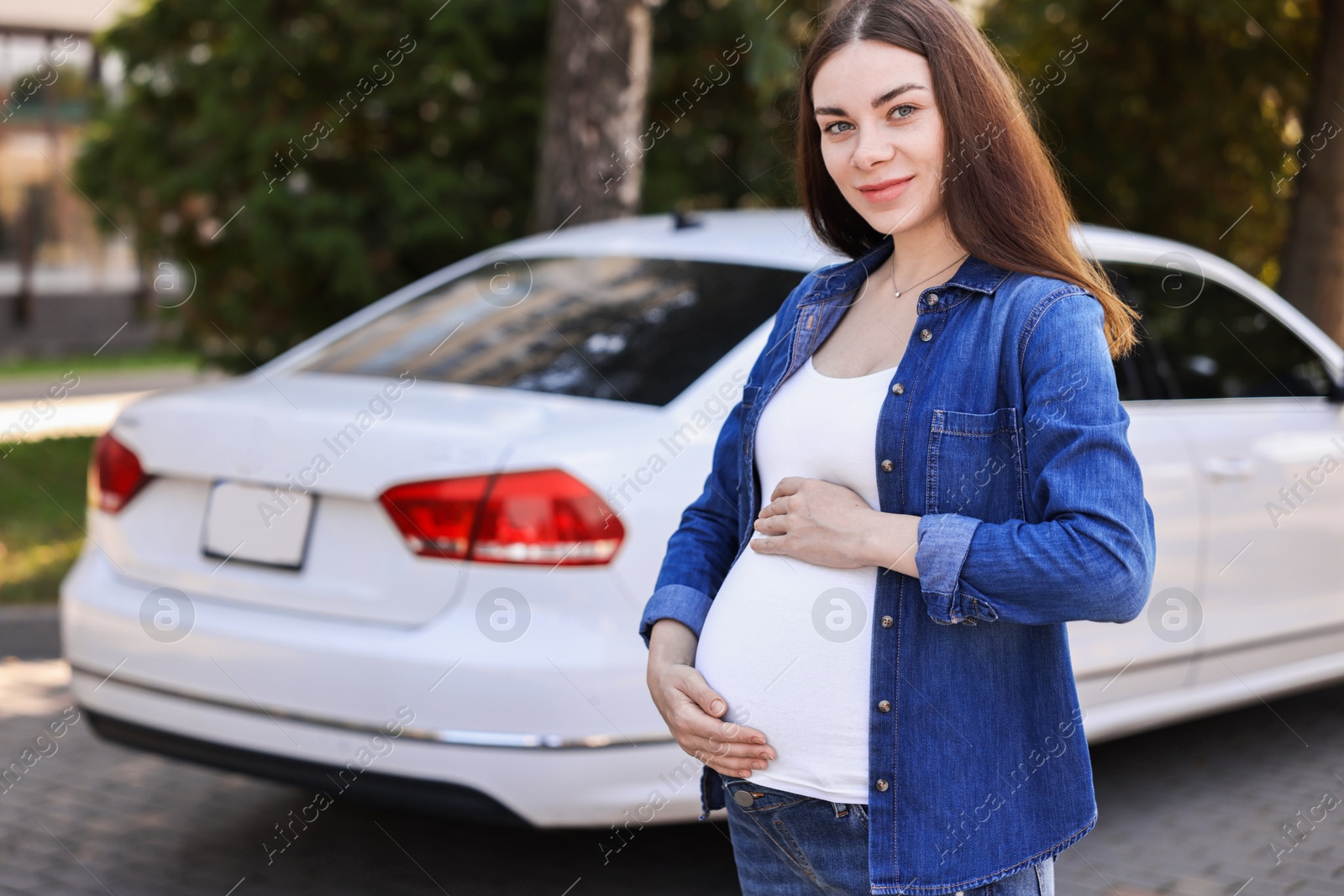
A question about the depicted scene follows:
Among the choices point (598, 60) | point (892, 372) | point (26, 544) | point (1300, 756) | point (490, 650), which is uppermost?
point (598, 60)

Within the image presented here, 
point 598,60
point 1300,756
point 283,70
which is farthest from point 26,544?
point 1300,756

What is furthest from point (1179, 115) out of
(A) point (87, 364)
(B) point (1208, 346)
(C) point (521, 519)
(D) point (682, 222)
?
(A) point (87, 364)

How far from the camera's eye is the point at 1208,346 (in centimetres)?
457

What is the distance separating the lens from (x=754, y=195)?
9336 millimetres

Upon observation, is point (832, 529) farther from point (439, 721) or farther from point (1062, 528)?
point (439, 721)

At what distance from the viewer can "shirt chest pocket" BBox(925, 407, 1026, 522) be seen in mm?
1632

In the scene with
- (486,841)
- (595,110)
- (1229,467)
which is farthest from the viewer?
(595,110)

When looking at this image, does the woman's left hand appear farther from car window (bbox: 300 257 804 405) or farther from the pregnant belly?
car window (bbox: 300 257 804 405)

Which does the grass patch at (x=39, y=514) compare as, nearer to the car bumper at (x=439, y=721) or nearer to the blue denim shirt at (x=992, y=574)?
the car bumper at (x=439, y=721)

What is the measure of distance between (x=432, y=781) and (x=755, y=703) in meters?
1.47

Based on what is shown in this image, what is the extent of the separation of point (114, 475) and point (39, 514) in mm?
5199

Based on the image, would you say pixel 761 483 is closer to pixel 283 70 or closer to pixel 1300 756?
pixel 1300 756

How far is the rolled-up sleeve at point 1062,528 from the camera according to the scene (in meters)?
1.53

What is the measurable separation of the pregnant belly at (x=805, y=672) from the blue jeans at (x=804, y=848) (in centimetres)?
3
